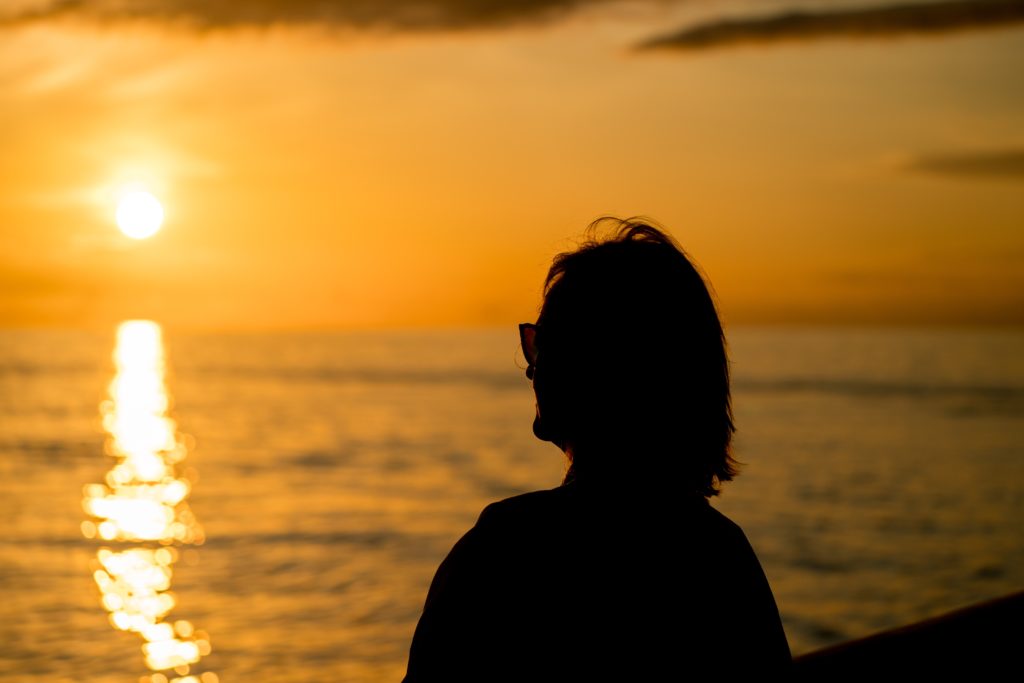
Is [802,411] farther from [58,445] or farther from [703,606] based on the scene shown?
[703,606]

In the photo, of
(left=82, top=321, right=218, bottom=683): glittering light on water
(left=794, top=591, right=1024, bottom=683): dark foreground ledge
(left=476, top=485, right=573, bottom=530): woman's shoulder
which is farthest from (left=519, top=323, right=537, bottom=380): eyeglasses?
(left=82, top=321, right=218, bottom=683): glittering light on water

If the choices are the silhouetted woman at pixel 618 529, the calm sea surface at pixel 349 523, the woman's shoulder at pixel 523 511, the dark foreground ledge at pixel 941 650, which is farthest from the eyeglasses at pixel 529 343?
the dark foreground ledge at pixel 941 650

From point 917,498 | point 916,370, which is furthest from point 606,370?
point 916,370

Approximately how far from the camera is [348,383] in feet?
211

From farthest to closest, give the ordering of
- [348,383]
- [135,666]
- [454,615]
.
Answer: [348,383] → [135,666] → [454,615]

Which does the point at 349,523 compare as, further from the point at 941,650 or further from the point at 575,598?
the point at 575,598

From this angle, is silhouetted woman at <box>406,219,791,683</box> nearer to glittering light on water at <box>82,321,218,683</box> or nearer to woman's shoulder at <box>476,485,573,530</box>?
woman's shoulder at <box>476,485,573,530</box>

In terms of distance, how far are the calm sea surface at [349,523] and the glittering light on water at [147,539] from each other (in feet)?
0.16

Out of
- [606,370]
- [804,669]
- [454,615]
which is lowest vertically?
[804,669]

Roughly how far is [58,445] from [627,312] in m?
32.0

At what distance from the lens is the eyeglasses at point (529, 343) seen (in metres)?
1.64

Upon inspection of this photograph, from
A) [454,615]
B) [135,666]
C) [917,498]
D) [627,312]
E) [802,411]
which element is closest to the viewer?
[454,615]

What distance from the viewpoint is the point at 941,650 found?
2.75 meters

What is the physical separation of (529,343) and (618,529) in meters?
0.36
